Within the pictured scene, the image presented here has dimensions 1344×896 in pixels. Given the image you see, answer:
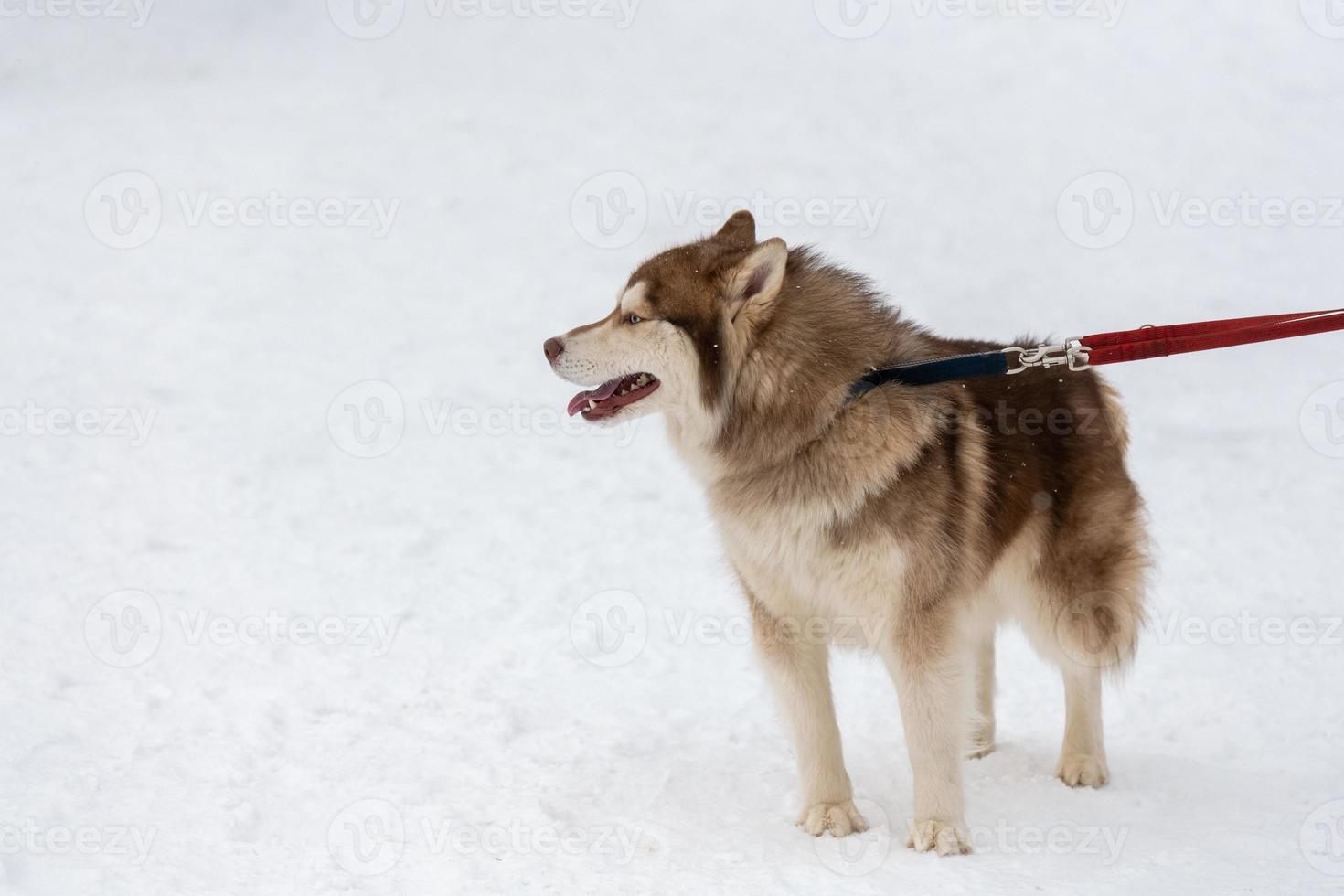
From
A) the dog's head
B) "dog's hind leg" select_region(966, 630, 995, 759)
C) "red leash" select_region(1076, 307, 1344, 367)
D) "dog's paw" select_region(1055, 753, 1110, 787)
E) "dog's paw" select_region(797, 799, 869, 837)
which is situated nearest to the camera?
"red leash" select_region(1076, 307, 1344, 367)

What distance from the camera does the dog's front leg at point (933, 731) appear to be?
3686 mm

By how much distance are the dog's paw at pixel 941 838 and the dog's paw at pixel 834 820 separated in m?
0.26

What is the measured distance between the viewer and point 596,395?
3.87 meters

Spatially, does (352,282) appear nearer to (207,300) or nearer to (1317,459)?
(207,300)

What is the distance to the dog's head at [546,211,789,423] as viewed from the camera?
3.68 m

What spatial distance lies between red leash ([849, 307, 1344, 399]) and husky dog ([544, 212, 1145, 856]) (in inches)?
2.1

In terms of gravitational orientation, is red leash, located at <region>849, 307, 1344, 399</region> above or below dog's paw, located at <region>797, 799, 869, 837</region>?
above

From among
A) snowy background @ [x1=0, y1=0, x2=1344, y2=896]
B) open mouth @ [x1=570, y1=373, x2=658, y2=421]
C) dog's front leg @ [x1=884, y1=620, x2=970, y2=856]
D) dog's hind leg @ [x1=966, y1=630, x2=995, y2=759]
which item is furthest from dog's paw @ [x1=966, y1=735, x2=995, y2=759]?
open mouth @ [x1=570, y1=373, x2=658, y2=421]

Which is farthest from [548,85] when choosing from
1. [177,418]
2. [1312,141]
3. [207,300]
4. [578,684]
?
[578,684]

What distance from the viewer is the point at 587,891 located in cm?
344

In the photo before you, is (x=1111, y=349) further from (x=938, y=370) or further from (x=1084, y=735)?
(x=1084, y=735)

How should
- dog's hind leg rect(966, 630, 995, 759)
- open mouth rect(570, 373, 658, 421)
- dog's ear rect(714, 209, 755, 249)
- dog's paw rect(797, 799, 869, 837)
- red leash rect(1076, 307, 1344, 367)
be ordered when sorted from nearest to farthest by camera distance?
red leash rect(1076, 307, 1344, 367)
open mouth rect(570, 373, 658, 421)
dog's paw rect(797, 799, 869, 837)
dog's ear rect(714, 209, 755, 249)
dog's hind leg rect(966, 630, 995, 759)

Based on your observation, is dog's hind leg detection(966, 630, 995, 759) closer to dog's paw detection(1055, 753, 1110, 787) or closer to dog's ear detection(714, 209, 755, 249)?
dog's paw detection(1055, 753, 1110, 787)

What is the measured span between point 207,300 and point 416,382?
5.82ft
